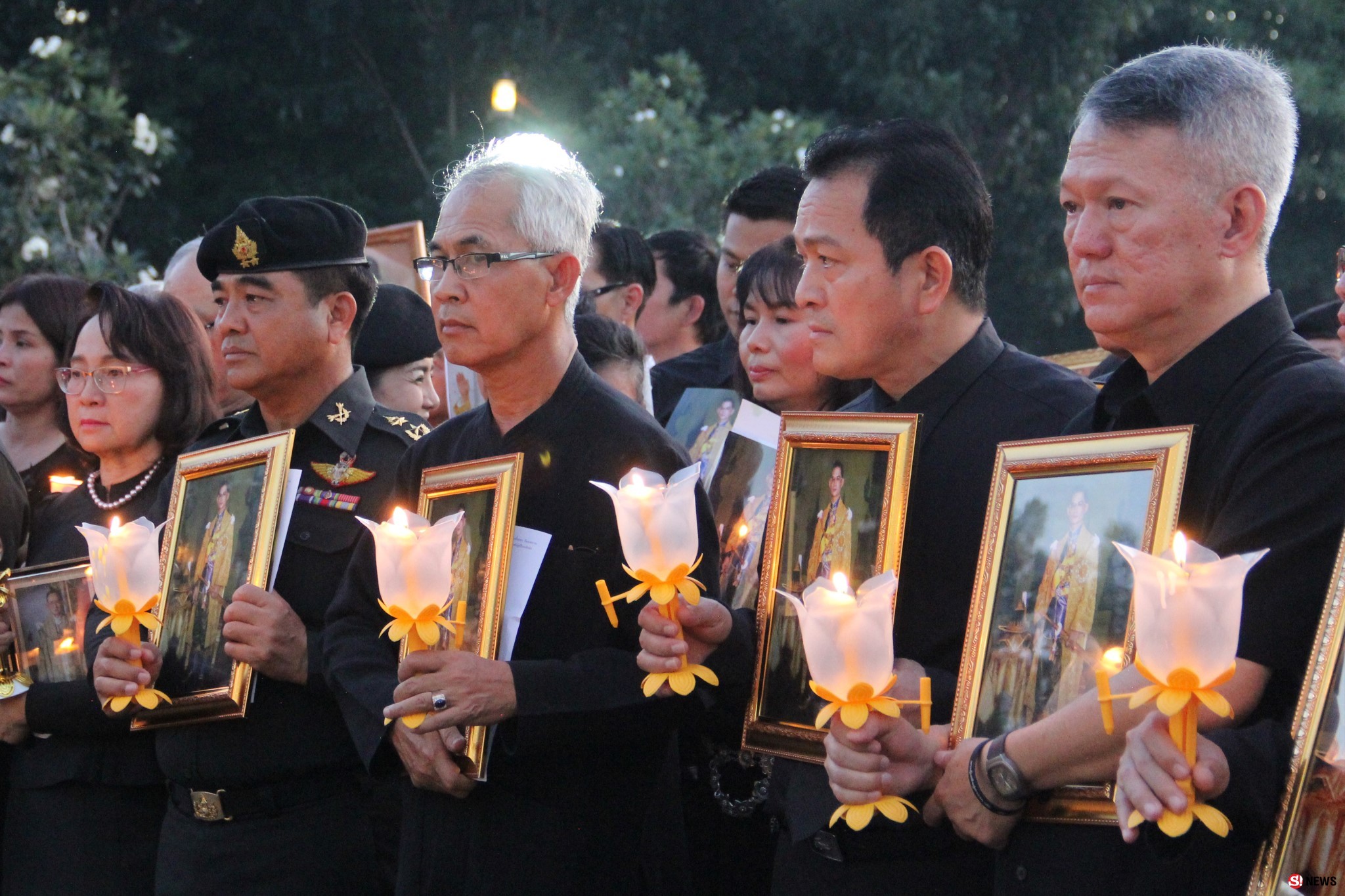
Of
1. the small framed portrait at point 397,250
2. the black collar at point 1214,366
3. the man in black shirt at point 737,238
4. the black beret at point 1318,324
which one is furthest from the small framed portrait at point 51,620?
the black beret at point 1318,324

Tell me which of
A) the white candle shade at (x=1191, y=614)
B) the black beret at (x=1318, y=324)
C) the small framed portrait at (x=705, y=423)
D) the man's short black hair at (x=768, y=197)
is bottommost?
Result: the white candle shade at (x=1191, y=614)

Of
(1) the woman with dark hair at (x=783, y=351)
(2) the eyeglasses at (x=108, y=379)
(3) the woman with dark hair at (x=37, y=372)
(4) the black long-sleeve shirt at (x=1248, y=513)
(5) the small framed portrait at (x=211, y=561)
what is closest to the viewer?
(4) the black long-sleeve shirt at (x=1248, y=513)

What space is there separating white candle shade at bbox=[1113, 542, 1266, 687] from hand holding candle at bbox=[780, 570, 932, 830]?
485mm

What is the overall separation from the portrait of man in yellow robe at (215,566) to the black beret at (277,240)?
785mm

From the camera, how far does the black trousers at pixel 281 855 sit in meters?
4.38

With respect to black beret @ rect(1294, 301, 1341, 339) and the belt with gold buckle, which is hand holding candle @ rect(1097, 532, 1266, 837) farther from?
black beret @ rect(1294, 301, 1341, 339)

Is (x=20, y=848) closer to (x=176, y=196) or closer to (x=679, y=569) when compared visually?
(x=679, y=569)

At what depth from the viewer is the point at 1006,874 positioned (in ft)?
9.42

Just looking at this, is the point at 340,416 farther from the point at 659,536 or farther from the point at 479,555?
the point at 659,536

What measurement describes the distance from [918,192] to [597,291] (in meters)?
3.85

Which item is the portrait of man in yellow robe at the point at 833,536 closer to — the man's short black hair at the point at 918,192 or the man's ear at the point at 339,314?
the man's short black hair at the point at 918,192

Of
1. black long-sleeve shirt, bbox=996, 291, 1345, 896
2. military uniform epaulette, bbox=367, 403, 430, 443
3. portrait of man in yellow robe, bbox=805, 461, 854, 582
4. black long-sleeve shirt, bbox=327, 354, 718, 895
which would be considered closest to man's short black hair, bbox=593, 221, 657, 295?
military uniform epaulette, bbox=367, 403, 430, 443

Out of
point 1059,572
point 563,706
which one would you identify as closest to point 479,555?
point 563,706

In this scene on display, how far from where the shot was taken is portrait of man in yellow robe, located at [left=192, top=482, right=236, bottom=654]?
175 inches
